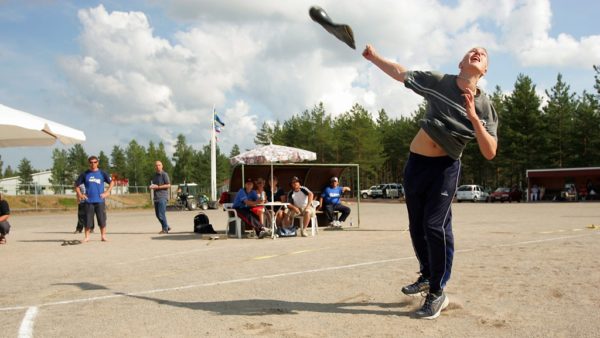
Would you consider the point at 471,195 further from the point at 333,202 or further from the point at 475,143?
the point at 333,202

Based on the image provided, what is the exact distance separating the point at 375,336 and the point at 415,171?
1384mm

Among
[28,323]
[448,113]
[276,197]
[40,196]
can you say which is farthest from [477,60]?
[40,196]

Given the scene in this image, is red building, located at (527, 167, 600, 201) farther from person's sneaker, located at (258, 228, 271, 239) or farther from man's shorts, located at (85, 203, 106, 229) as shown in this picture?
man's shorts, located at (85, 203, 106, 229)

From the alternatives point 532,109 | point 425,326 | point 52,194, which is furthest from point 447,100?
point 532,109

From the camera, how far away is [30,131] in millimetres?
10086

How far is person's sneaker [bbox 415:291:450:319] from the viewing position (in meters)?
4.13

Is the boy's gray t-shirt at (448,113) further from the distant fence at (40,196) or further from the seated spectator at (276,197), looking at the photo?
the distant fence at (40,196)

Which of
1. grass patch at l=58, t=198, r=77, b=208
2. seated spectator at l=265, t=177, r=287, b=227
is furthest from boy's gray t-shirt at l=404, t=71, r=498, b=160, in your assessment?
grass patch at l=58, t=198, r=77, b=208

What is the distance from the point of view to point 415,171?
4.35m

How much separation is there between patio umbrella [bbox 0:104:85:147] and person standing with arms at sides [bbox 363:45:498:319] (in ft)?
23.1

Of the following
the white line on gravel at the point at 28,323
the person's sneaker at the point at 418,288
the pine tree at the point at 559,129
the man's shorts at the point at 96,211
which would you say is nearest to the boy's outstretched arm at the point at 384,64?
the person's sneaker at the point at 418,288

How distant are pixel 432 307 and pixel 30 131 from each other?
28.4ft

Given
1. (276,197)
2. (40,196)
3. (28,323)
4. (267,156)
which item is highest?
(267,156)

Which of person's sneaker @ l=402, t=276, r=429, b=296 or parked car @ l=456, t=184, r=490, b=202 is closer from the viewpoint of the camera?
person's sneaker @ l=402, t=276, r=429, b=296
